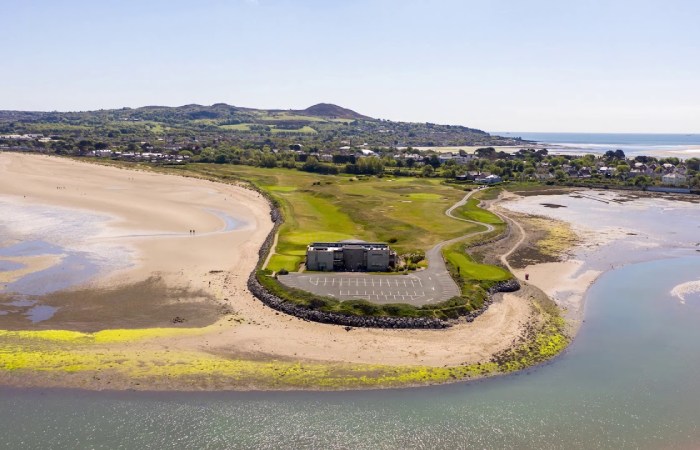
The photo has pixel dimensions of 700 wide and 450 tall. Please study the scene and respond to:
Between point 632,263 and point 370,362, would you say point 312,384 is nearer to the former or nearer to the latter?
point 370,362

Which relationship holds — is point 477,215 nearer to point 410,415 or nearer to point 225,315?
point 225,315

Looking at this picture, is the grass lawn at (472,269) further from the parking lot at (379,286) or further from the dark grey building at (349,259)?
the dark grey building at (349,259)

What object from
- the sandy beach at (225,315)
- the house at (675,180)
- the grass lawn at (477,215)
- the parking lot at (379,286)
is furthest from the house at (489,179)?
the parking lot at (379,286)

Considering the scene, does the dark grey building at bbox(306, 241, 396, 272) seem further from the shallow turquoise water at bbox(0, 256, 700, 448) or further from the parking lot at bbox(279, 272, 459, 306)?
the shallow turquoise water at bbox(0, 256, 700, 448)

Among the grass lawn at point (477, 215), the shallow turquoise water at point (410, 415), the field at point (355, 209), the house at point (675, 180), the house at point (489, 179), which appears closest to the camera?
the shallow turquoise water at point (410, 415)

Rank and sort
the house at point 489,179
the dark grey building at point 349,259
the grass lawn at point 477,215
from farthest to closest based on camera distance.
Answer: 1. the house at point 489,179
2. the grass lawn at point 477,215
3. the dark grey building at point 349,259

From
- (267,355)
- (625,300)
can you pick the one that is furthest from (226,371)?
(625,300)

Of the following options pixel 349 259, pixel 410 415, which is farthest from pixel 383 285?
pixel 410 415
